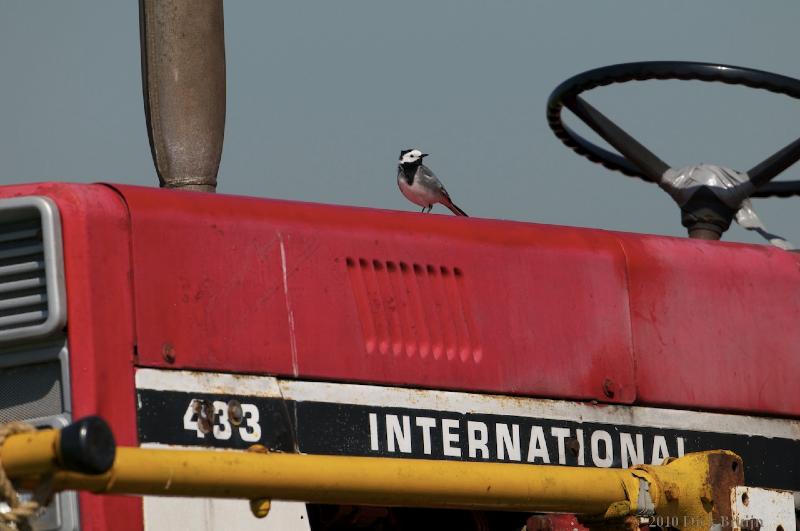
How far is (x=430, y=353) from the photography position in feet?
15.4

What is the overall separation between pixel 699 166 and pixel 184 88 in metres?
3.20

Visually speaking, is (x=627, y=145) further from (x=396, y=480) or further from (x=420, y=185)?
(x=420, y=185)

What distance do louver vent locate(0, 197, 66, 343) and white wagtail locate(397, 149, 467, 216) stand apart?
6.34 metres

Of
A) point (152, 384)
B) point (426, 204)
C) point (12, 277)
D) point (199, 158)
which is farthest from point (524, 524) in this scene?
point (426, 204)

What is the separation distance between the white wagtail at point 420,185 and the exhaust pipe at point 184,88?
7.40 feet

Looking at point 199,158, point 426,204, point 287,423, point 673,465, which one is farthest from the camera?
point 426,204

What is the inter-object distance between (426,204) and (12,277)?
678 centimetres

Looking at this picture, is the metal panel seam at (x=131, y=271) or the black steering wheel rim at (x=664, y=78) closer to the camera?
the metal panel seam at (x=131, y=271)

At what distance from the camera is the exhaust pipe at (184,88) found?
834 centimetres

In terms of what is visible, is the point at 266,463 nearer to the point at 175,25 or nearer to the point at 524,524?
the point at 524,524

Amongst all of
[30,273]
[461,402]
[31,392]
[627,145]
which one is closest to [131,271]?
[30,273]

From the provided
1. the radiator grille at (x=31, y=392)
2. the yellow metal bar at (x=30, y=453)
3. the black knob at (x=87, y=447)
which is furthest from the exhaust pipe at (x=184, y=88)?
the black knob at (x=87, y=447)

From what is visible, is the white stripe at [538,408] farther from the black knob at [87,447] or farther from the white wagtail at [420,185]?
the white wagtail at [420,185]

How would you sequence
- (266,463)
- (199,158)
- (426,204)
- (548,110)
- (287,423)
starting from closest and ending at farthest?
(266,463) < (287,423) < (548,110) < (199,158) < (426,204)
